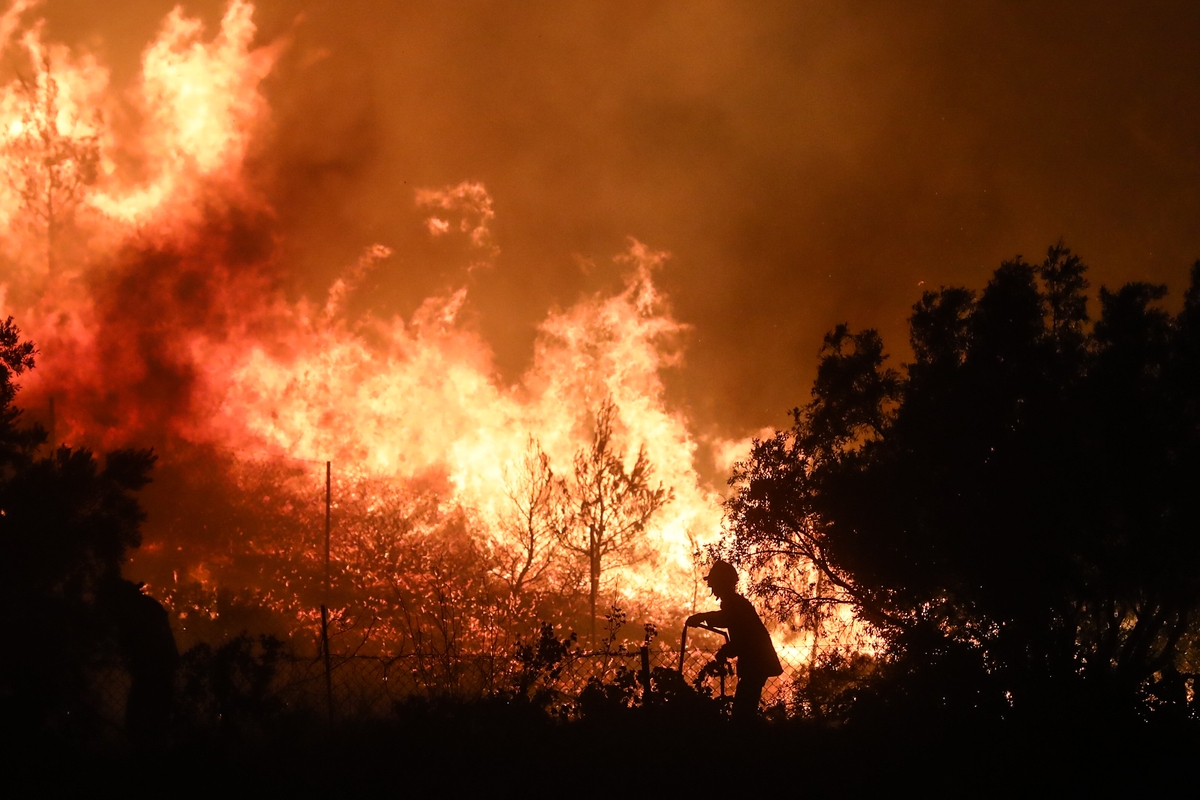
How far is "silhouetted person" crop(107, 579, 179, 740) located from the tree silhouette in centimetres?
763

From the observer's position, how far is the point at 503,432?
37.3 m

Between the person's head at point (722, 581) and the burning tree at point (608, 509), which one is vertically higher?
the burning tree at point (608, 509)

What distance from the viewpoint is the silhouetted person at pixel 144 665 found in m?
7.01

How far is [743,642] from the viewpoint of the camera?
8828 millimetres

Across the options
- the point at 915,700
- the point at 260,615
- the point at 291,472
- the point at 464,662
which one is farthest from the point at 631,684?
the point at 291,472

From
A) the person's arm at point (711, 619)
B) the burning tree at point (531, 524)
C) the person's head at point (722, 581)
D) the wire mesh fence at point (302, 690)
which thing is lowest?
the wire mesh fence at point (302, 690)

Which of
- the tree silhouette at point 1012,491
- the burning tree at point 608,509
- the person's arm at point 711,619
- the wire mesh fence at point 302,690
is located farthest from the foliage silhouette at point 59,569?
the burning tree at point 608,509

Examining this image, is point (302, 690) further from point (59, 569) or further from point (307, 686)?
point (59, 569)

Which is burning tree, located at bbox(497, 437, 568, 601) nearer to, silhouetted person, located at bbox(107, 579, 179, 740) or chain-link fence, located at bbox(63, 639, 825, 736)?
chain-link fence, located at bbox(63, 639, 825, 736)

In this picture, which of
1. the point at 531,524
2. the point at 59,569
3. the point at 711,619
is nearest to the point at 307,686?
the point at 59,569

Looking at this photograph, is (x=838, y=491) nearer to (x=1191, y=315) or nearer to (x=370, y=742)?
(x=1191, y=315)

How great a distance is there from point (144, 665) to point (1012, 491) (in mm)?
10060

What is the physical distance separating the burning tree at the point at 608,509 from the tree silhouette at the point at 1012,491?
18904 millimetres

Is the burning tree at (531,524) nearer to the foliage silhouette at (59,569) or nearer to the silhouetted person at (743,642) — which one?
the silhouetted person at (743,642)
